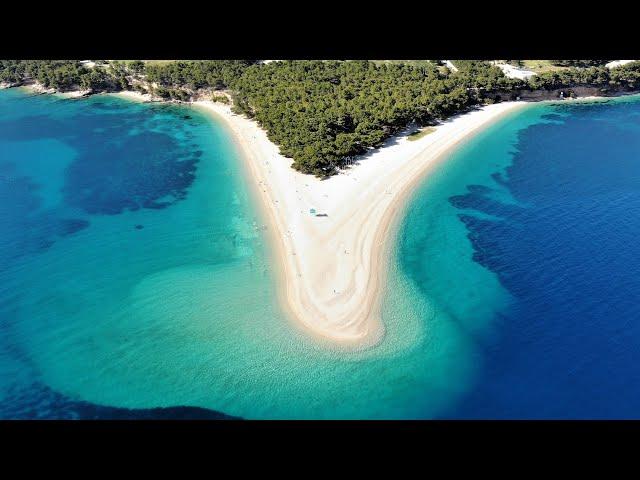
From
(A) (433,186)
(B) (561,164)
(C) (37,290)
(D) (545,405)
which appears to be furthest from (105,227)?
(B) (561,164)

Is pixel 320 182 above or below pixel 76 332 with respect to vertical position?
above

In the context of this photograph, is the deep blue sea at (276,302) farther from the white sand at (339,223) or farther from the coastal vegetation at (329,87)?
the coastal vegetation at (329,87)

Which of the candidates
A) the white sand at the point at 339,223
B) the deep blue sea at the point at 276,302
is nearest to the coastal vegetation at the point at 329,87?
the white sand at the point at 339,223

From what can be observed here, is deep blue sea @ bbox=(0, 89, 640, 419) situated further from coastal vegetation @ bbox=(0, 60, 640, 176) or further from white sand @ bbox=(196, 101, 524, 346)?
coastal vegetation @ bbox=(0, 60, 640, 176)

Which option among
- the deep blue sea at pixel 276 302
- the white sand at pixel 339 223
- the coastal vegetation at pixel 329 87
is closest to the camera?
the deep blue sea at pixel 276 302

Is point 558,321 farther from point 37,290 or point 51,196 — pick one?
point 51,196

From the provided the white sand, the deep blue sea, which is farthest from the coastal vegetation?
the deep blue sea
